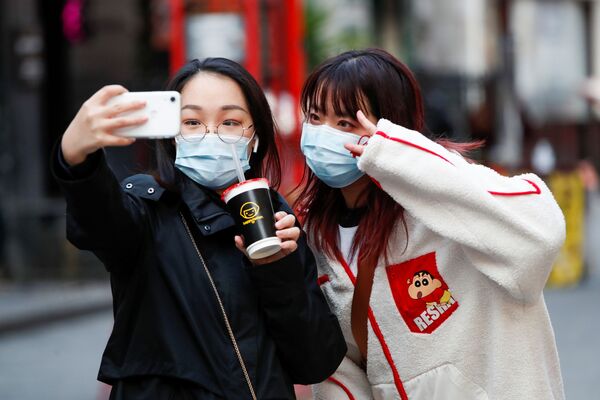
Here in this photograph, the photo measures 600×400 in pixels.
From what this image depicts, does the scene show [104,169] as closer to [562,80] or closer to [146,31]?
[146,31]

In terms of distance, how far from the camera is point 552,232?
8.45 feet

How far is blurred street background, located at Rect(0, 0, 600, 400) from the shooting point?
29.5ft

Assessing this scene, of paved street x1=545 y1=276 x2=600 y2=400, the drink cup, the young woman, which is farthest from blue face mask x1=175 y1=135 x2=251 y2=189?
paved street x1=545 y1=276 x2=600 y2=400

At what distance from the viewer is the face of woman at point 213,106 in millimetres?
2676

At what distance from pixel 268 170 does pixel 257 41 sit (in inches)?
331

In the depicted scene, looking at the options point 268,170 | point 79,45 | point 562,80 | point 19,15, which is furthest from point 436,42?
point 268,170

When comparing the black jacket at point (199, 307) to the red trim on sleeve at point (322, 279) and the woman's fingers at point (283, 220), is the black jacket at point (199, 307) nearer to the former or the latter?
the woman's fingers at point (283, 220)

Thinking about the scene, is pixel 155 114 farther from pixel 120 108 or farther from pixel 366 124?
pixel 366 124

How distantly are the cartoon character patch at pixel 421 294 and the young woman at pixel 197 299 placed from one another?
0.75 ft

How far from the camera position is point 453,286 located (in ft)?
8.95

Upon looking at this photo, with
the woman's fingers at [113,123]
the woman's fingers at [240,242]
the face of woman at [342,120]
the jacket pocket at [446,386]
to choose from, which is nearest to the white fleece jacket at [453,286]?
the jacket pocket at [446,386]

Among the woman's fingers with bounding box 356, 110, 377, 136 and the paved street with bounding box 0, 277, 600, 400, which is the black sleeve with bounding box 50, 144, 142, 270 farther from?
the paved street with bounding box 0, 277, 600, 400

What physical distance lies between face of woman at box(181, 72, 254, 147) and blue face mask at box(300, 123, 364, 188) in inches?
8.8

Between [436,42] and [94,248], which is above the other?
[94,248]
